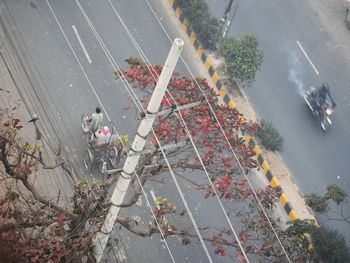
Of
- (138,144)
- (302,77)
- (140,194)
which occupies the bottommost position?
(302,77)

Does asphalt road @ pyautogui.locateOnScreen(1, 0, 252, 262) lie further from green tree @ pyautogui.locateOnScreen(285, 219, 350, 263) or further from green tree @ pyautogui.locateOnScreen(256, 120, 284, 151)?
green tree @ pyautogui.locateOnScreen(256, 120, 284, 151)

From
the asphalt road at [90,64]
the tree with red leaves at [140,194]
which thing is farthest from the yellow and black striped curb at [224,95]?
the tree with red leaves at [140,194]

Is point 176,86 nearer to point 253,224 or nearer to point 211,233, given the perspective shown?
point 253,224

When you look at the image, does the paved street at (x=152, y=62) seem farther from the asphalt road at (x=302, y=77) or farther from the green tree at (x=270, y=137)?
the green tree at (x=270, y=137)

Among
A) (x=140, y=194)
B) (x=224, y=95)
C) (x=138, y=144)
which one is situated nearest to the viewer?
(x=138, y=144)

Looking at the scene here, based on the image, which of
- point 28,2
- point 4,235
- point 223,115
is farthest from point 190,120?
point 28,2

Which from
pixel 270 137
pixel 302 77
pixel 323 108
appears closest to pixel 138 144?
pixel 270 137

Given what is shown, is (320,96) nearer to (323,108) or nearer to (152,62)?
(323,108)

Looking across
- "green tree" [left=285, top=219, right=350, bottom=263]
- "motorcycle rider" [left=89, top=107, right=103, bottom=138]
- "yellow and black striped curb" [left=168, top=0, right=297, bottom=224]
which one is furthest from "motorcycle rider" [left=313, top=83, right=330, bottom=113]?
"motorcycle rider" [left=89, top=107, right=103, bottom=138]
